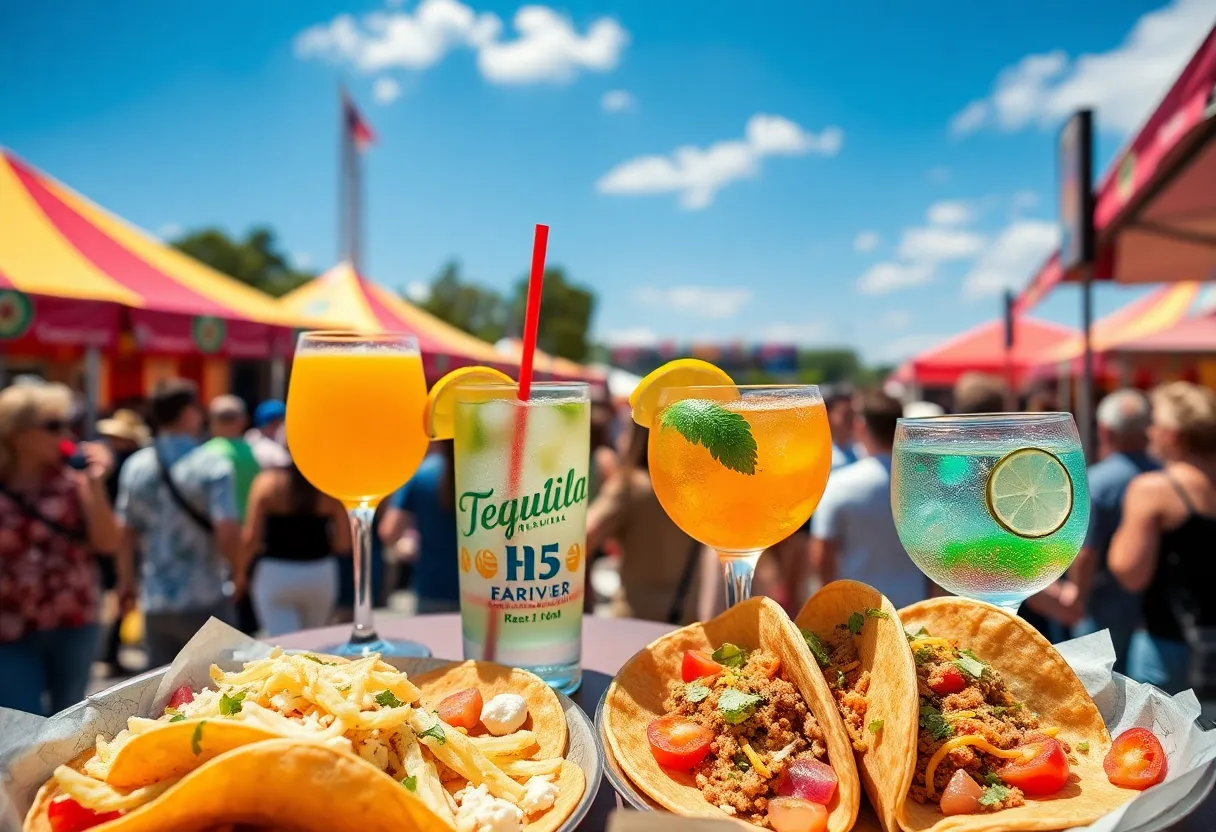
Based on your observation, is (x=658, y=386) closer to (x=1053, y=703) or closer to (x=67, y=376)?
(x=1053, y=703)

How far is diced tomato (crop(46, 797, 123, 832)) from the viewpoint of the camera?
87 centimetres

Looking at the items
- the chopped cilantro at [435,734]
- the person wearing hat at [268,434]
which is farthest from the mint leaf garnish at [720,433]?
the person wearing hat at [268,434]

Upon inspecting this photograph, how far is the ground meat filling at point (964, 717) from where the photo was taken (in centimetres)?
97

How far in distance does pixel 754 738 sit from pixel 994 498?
49cm

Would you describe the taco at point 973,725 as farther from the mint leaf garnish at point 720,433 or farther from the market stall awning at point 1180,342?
Answer: the market stall awning at point 1180,342

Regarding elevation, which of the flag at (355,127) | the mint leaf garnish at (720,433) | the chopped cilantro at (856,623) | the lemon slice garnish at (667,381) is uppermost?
the flag at (355,127)

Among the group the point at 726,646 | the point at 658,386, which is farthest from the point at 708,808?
the point at 658,386

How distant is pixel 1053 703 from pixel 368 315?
9616 millimetres

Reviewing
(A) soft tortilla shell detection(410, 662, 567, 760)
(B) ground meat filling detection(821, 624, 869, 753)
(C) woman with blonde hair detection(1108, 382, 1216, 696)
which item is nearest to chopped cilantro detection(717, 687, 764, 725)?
(B) ground meat filling detection(821, 624, 869, 753)

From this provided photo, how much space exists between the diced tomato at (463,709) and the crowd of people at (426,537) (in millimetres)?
2874

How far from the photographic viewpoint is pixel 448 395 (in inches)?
59.1

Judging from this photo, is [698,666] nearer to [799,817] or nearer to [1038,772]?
[799,817]

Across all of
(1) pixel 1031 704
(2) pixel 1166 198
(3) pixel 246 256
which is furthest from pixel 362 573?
(3) pixel 246 256

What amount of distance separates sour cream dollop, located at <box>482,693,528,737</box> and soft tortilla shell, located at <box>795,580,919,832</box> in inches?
18.3
